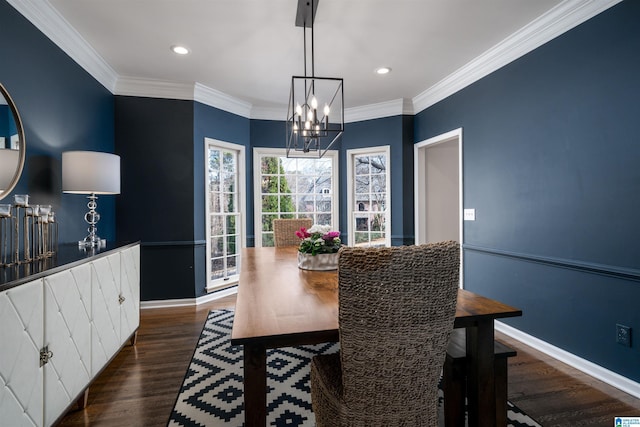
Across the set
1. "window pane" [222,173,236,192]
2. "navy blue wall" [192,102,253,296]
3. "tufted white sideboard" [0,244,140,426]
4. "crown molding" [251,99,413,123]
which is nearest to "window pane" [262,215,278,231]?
"window pane" [222,173,236,192]

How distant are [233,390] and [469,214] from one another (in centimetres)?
292

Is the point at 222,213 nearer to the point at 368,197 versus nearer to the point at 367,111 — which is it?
the point at 368,197

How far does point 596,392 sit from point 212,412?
241cm

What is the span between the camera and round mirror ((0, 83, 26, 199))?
188cm

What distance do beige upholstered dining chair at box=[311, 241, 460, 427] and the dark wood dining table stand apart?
14cm

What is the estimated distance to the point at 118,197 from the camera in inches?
145

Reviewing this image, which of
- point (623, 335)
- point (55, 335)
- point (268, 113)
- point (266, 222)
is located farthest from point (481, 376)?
point (268, 113)

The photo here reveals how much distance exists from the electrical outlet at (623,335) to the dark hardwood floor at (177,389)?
0.31 m

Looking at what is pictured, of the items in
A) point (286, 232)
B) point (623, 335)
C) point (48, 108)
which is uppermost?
point (48, 108)

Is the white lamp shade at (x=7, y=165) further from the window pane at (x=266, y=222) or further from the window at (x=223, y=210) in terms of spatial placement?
the window pane at (x=266, y=222)

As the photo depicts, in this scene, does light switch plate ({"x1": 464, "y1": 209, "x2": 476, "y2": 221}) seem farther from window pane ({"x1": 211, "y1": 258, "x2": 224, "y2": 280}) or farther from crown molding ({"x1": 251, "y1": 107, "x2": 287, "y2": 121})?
window pane ({"x1": 211, "y1": 258, "x2": 224, "y2": 280})

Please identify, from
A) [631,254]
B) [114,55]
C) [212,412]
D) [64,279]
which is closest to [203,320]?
[212,412]

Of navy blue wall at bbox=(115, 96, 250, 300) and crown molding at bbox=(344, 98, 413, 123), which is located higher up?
crown molding at bbox=(344, 98, 413, 123)

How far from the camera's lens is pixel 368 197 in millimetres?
4941
